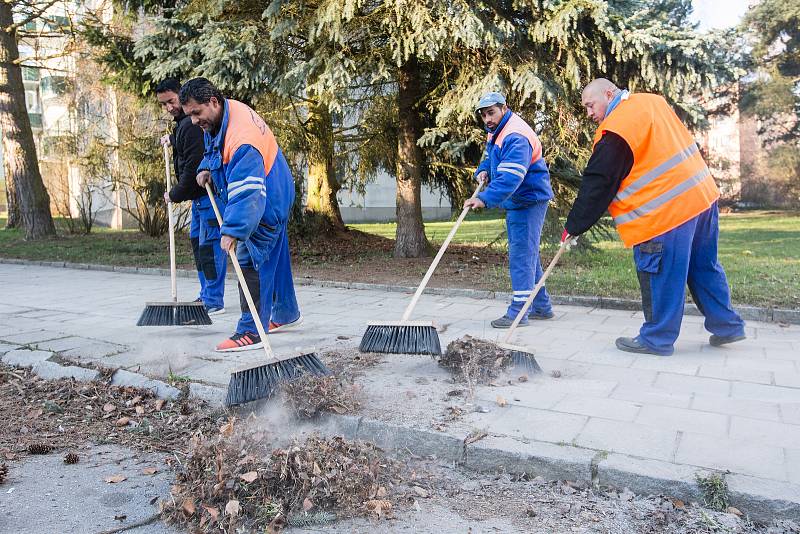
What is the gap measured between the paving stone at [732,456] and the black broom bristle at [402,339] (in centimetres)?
177

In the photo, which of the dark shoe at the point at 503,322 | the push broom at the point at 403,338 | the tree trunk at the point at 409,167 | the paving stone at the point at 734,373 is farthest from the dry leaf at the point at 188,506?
the tree trunk at the point at 409,167

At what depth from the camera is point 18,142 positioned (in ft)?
52.2

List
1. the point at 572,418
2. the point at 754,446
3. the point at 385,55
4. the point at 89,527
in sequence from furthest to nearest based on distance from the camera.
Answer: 1. the point at 385,55
2. the point at 572,418
3. the point at 754,446
4. the point at 89,527

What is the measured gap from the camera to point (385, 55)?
965cm

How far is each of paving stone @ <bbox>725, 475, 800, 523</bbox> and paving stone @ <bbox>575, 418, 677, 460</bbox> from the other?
1.17 feet

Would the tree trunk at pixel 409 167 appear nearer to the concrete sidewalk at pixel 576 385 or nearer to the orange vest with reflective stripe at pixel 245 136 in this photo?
the concrete sidewalk at pixel 576 385

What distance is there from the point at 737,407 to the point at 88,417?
387 centimetres

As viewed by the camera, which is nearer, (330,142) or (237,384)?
(237,384)

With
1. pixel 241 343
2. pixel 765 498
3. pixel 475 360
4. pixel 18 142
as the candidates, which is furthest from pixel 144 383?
pixel 18 142

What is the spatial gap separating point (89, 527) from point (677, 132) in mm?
4295

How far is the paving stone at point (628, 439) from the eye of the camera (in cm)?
325

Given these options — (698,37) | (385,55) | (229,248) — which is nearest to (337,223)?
(385,55)

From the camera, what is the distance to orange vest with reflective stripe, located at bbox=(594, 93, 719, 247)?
4668 millimetres

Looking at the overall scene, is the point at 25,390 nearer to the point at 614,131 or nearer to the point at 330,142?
the point at 614,131
